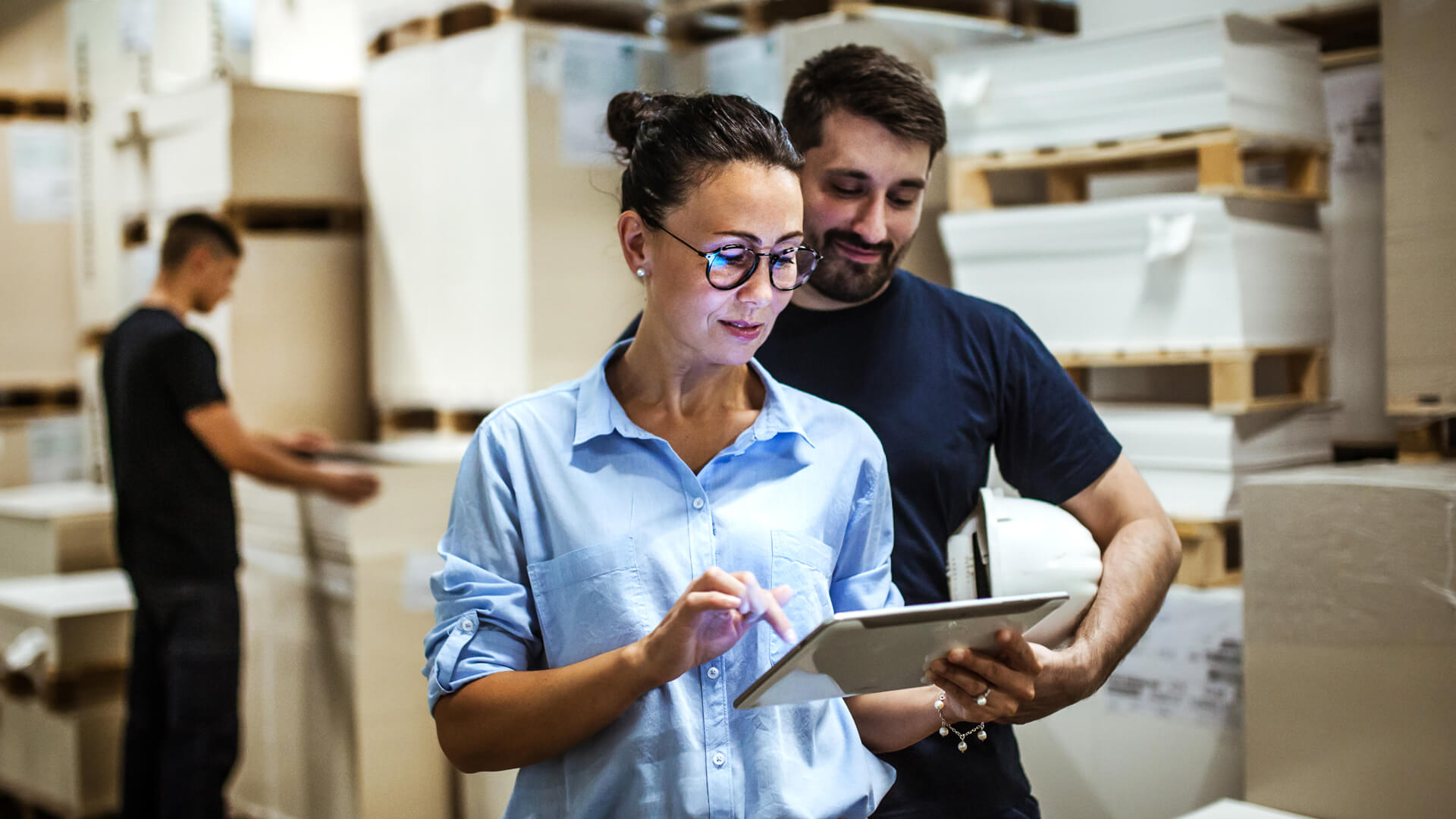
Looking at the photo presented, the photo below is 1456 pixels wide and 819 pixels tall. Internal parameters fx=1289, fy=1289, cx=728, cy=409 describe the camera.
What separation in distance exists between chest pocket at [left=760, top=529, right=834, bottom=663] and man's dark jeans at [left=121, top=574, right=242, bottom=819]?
120 inches

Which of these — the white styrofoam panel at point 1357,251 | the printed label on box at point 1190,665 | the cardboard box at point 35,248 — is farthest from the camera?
the cardboard box at point 35,248

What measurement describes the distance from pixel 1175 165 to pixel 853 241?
158 cm

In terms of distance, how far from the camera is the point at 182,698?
13.4 ft

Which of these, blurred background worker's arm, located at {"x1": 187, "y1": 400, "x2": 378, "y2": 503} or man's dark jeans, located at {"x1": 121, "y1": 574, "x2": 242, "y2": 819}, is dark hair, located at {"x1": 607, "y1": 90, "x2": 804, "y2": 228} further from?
man's dark jeans, located at {"x1": 121, "y1": 574, "x2": 242, "y2": 819}

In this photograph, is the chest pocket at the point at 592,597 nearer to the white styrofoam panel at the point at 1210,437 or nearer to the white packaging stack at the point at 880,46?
the white styrofoam panel at the point at 1210,437

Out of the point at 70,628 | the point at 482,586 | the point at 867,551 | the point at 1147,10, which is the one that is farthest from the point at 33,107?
the point at 867,551

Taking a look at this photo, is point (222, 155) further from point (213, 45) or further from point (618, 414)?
point (618, 414)

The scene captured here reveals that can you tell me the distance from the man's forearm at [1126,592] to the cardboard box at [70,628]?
3.98m

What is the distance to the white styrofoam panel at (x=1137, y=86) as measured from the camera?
9.84ft

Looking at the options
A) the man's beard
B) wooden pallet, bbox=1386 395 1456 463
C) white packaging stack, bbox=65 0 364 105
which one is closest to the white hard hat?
the man's beard

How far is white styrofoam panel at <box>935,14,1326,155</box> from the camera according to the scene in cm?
300

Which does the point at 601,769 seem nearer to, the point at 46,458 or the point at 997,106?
the point at 997,106

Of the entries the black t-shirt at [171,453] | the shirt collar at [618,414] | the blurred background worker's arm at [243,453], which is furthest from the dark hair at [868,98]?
the black t-shirt at [171,453]

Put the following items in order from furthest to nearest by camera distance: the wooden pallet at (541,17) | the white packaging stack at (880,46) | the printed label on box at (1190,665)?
the wooden pallet at (541,17) → the white packaging stack at (880,46) → the printed label on box at (1190,665)
